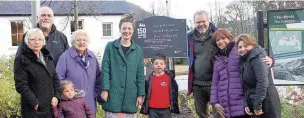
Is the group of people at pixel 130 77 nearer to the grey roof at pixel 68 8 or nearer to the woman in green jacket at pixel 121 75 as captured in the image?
the woman in green jacket at pixel 121 75

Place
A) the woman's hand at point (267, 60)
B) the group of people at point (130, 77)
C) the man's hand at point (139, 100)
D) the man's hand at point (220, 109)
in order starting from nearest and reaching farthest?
1. the group of people at point (130, 77)
2. the woman's hand at point (267, 60)
3. the man's hand at point (220, 109)
4. the man's hand at point (139, 100)

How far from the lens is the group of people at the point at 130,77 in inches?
176

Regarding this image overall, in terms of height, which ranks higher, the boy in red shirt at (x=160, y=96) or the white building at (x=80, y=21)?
the white building at (x=80, y=21)

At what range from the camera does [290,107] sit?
712 cm

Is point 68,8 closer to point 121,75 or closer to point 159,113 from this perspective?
point 159,113

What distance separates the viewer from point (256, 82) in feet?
14.8

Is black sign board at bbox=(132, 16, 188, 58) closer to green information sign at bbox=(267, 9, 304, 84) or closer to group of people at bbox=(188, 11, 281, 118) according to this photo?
group of people at bbox=(188, 11, 281, 118)

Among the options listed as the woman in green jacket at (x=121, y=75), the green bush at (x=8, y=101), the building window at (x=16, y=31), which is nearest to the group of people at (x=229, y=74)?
the woman in green jacket at (x=121, y=75)

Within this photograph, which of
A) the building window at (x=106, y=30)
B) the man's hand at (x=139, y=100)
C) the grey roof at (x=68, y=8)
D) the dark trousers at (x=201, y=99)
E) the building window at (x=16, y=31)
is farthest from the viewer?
the building window at (x=106, y=30)

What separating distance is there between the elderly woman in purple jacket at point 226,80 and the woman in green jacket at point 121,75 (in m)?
1.03

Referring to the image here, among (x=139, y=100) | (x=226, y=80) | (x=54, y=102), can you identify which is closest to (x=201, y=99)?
(x=226, y=80)

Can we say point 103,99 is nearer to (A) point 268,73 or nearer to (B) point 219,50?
(B) point 219,50

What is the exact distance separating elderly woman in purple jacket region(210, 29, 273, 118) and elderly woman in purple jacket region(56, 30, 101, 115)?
1.55 metres

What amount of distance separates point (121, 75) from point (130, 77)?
0.12 metres
